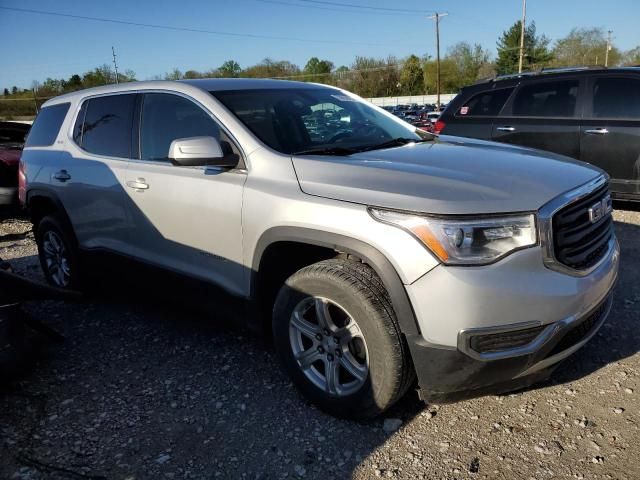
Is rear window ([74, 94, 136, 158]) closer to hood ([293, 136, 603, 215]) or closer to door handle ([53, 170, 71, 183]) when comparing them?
door handle ([53, 170, 71, 183])

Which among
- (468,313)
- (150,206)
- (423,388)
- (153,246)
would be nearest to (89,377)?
(153,246)

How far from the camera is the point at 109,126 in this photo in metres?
3.98

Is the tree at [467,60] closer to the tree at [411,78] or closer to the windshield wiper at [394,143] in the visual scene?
the tree at [411,78]

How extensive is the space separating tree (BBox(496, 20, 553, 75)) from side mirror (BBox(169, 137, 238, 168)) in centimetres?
7655

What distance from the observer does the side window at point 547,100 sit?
6.63 metres

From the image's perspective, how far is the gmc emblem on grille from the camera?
2604 mm

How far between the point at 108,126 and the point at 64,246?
1.26 meters

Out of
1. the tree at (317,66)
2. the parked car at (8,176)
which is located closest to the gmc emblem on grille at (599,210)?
the parked car at (8,176)

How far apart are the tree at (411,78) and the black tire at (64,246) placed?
78141mm

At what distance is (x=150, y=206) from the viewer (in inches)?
137

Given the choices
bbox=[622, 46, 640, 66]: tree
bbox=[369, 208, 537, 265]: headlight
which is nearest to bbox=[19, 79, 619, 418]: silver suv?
bbox=[369, 208, 537, 265]: headlight

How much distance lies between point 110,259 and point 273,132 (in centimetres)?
175

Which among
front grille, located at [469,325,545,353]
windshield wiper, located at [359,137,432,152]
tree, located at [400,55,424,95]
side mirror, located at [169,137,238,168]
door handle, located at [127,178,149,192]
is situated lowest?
front grille, located at [469,325,545,353]

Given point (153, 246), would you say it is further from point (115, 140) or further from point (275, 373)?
point (275, 373)
